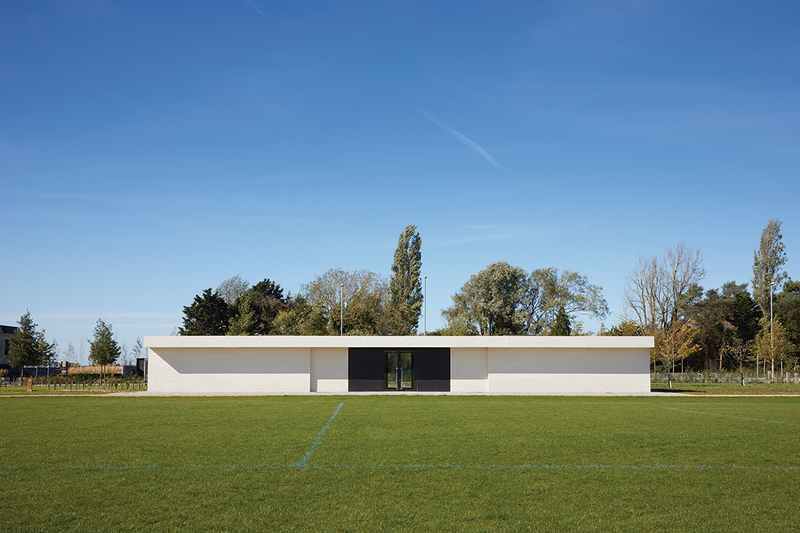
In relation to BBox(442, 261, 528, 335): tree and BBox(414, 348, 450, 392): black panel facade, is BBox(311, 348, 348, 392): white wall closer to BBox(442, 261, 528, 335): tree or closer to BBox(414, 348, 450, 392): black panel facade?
BBox(414, 348, 450, 392): black panel facade

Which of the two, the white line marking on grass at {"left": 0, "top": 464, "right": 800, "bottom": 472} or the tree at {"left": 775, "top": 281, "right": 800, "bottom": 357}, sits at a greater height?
the tree at {"left": 775, "top": 281, "right": 800, "bottom": 357}

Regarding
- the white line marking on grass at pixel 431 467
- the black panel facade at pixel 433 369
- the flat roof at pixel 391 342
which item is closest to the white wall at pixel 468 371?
the black panel facade at pixel 433 369

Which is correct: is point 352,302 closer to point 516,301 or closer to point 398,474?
point 516,301

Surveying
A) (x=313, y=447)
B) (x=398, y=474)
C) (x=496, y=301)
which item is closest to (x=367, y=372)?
(x=313, y=447)

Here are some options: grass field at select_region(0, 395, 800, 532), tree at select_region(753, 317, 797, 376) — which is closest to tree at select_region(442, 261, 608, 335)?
tree at select_region(753, 317, 797, 376)

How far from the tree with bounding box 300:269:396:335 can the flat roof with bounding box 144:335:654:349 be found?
63.2ft

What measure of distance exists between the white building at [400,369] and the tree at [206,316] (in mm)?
33762

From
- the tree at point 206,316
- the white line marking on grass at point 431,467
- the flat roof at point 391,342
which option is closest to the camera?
the white line marking on grass at point 431,467

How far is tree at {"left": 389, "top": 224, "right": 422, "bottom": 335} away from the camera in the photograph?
52.2m

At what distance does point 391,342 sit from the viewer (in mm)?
28734

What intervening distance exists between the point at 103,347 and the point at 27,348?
592cm

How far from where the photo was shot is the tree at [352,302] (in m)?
49.3

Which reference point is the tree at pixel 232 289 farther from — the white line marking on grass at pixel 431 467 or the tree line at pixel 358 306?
the white line marking on grass at pixel 431 467

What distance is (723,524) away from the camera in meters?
6.06
